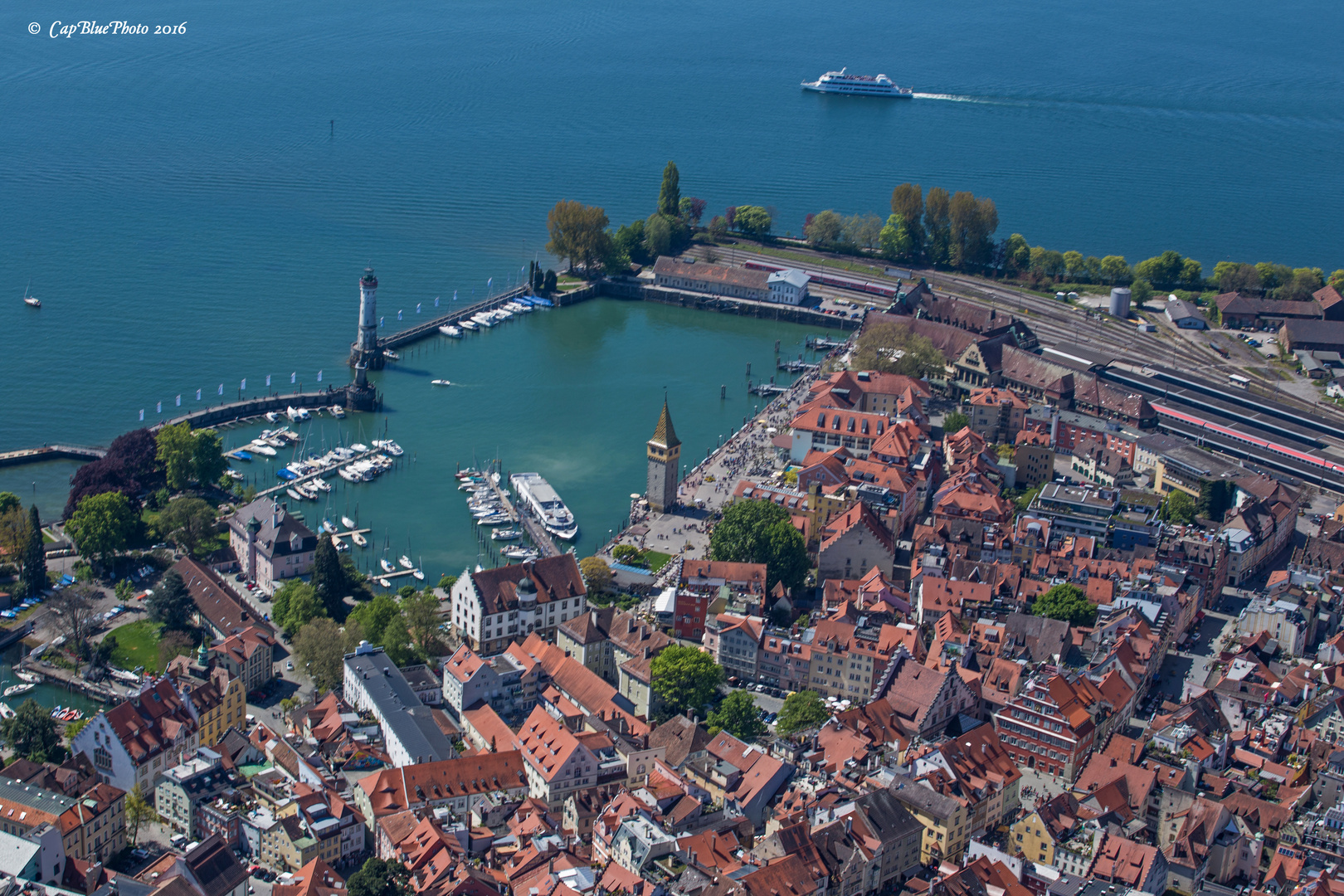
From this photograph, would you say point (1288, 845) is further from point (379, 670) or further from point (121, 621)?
point (121, 621)

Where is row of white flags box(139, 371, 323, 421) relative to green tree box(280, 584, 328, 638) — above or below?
above

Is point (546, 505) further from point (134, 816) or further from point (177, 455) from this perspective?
point (134, 816)

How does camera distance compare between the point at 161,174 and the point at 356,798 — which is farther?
the point at 161,174

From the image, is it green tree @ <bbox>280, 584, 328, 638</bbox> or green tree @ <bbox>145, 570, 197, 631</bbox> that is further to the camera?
green tree @ <bbox>280, 584, 328, 638</bbox>

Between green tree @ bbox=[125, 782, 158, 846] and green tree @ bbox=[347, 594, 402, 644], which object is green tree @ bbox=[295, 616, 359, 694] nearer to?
green tree @ bbox=[347, 594, 402, 644]

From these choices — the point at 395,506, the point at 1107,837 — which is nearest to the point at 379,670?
the point at 395,506

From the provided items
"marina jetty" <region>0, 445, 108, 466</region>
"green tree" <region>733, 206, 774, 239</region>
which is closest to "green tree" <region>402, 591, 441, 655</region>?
"marina jetty" <region>0, 445, 108, 466</region>

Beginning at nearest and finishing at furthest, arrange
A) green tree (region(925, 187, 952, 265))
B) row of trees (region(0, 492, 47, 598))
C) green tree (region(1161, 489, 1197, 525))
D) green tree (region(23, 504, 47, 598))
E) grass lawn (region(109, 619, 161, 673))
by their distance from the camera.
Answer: grass lawn (region(109, 619, 161, 673)), green tree (region(23, 504, 47, 598)), row of trees (region(0, 492, 47, 598)), green tree (region(1161, 489, 1197, 525)), green tree (region(925, 187, 952, 265))
